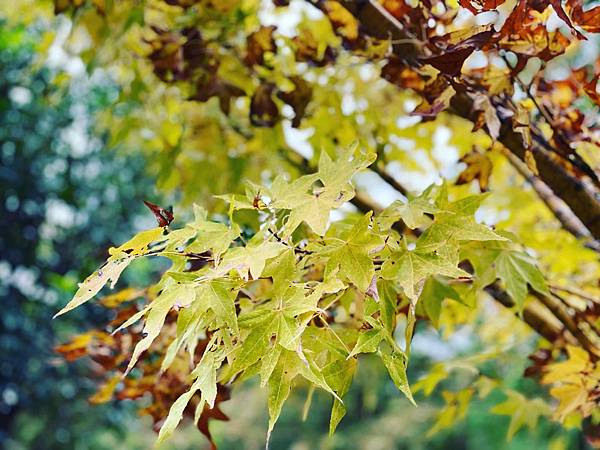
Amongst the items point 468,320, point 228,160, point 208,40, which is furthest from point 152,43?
point 468,320

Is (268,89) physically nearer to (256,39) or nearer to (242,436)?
(256,39)

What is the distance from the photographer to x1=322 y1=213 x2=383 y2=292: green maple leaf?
0.53 meters

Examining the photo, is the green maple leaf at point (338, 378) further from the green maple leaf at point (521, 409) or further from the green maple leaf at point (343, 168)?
the green maple leaf at point (521, 409)

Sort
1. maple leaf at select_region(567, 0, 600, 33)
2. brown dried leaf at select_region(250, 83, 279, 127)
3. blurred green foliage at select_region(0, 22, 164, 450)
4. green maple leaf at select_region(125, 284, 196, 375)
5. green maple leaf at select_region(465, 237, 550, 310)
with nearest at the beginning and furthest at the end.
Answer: green maple leaf at select_region(125, 284, 196, 375) < maple leaf at select_region(567, 0, 600, 33) < green maple leaf at select_region(465, 237, 550, 310) < brown dried leaf at select_region(250, 83, 279, 127) < blurred green foliage at select_region(0, 22, 164, 450)

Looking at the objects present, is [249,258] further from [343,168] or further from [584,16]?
[584,16]

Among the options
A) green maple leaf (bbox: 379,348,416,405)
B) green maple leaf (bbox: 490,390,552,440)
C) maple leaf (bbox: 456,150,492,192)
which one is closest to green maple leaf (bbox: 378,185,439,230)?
green maple leaf (bbox: 379,348,416,405)

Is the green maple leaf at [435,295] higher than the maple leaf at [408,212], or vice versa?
the maple leaf at [408,212]

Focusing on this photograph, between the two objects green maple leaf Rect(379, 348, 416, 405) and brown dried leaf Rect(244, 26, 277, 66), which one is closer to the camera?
green maple leaf Rect(379, 348, 416, 405)

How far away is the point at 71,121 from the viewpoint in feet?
21.1

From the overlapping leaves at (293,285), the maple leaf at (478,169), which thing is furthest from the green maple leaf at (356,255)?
the maple leaf at (478,169)

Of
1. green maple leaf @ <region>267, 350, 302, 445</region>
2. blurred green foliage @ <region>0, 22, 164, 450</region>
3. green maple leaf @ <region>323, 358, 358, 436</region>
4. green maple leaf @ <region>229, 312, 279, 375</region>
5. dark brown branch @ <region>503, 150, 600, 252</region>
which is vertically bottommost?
blurred green foliage @ <region>0, 22, 164, 450</region>

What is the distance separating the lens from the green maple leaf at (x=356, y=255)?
53 cm

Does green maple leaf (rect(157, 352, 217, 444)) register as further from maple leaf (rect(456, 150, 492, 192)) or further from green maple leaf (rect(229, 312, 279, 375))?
maple leaf (rect(456, 150, 492, 192))

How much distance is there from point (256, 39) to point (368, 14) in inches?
7.5
